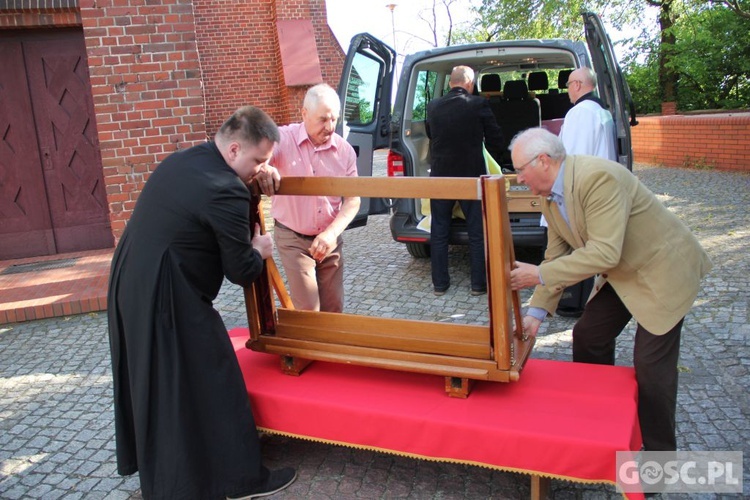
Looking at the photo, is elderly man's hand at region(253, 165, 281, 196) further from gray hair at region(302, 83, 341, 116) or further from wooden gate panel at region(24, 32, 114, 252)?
wooden gate panel at region(24, 32, 114, 252)

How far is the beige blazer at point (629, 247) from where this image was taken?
2506 millimetres

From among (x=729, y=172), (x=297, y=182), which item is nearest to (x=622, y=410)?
(x=297, y=182)

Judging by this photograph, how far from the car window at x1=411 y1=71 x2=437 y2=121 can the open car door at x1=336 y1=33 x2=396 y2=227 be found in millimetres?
309

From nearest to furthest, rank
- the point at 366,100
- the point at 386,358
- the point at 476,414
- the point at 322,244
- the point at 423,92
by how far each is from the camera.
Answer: the point at 476,414 → the point at 386,358 → the point at 322,244 → the point at 366,100 → the point at 423,92

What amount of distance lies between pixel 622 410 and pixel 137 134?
4929 millimetres

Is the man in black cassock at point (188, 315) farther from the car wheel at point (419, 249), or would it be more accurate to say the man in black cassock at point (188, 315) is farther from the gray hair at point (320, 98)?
the car wheel at point (419, 249)

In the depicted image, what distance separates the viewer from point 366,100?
6504 millimetres

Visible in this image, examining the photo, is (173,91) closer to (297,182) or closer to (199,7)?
(297,182)

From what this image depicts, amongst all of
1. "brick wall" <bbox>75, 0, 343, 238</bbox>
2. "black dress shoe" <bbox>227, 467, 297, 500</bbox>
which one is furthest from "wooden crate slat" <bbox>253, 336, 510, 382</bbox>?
"brick wall" <bbox>75, 0, 343, 238</bbox>

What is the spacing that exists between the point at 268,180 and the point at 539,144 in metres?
1.23

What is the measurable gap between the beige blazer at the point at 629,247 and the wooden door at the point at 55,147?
6670 mm

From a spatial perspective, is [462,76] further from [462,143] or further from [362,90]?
[362,90]

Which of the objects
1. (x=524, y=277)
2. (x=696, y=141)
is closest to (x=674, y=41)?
(x=696, y=141)

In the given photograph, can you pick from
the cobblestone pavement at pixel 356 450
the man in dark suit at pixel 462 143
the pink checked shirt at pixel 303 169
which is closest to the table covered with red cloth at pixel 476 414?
the cobblestone pavement at pixel 356 450
